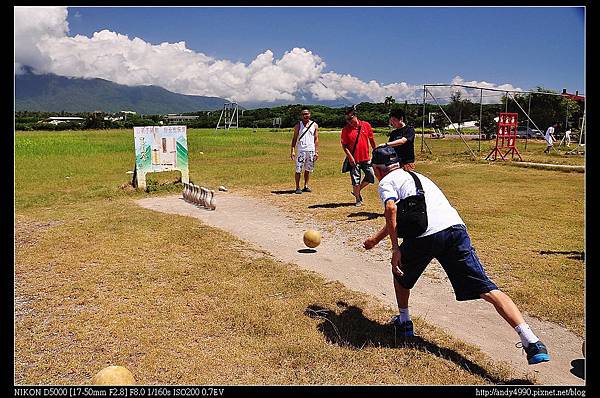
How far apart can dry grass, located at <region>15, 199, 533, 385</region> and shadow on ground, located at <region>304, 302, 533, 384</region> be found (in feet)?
0.03

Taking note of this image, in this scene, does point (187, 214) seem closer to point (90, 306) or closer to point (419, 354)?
point (90, 306)

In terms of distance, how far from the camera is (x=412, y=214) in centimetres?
429

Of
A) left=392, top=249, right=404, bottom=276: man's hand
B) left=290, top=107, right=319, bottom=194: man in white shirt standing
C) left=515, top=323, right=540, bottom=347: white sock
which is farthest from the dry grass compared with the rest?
left=290, top=107, right=319, bottom=194: man in white shirt standing

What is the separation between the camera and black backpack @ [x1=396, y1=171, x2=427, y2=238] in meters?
4.29

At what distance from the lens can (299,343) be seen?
4621 mm

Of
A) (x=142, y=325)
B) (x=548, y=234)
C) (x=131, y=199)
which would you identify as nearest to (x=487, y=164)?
(x=548, y=234)

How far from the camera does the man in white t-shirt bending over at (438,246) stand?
13.6 feet

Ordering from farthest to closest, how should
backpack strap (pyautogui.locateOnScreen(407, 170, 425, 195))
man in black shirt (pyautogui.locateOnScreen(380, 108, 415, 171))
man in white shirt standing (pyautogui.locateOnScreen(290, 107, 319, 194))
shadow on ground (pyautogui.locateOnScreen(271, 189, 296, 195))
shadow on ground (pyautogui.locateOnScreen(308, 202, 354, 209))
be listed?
shadow on ground (pyautogui.locateOnScreen(271, 189, 296, 195)) → man in white shirt standing (pyautogui.locateOnScreen(290, 107, 319, 194)) → shadow on ground (pyautogui.locateOnScreen(308, 202, 354, 209)) → man in black shirt (pyautogui.locateOnScreen(380, 108, 415, 171)) → backpack strap (pyautogui.locateOnScreen(407, 170, 425, 195))

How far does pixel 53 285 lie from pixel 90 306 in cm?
110

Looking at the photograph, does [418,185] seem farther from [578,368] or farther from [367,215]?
[367,215]

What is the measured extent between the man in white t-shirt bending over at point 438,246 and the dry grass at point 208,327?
0.59 m

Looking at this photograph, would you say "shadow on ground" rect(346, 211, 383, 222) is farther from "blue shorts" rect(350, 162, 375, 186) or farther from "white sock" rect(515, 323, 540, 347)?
"white sock" rect(515, 323, 540, 347)

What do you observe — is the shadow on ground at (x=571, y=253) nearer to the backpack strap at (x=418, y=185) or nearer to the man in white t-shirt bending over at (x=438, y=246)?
the man in white t-shirt bending over at (x=438, y=246)

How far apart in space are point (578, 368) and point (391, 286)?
2.47 m
